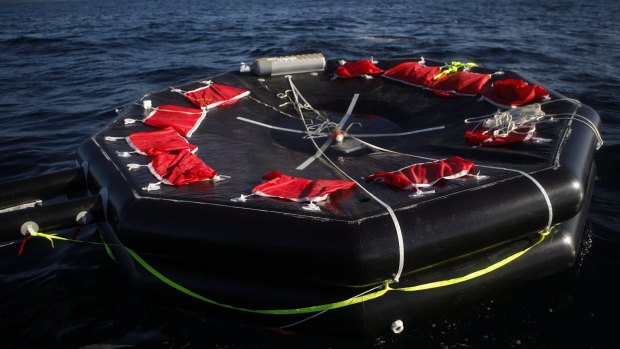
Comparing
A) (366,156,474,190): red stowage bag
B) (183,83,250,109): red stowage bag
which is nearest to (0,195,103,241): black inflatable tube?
(366,156,474,190): red stowage bag

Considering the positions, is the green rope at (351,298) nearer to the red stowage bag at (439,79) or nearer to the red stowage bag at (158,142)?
the red stowage bag at (158,142)

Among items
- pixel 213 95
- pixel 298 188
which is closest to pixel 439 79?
pixel 213 95

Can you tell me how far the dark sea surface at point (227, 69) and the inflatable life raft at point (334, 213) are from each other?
1.01 feet

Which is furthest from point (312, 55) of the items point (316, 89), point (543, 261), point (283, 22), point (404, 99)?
point (283, 22)

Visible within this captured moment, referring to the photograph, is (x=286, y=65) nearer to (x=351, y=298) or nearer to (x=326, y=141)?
(x=326, y=141)

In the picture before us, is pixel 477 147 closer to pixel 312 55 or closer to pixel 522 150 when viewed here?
pixel 522 150

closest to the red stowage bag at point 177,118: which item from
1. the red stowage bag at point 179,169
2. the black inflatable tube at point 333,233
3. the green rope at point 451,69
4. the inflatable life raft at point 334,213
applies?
the inflatable life raft at point 334,213

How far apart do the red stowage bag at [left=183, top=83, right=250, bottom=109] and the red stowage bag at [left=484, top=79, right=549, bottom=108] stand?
10.5 feet

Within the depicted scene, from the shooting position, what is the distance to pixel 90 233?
567cm

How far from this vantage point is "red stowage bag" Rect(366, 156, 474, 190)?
3820mm

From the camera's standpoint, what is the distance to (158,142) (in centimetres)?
482

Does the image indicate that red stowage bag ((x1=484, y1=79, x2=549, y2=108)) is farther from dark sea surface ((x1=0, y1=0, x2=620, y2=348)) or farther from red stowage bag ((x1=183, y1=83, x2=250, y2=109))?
red stowage bag ((x1=183, y1=83, x2=250, y2=109))

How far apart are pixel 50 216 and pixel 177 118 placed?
1985 millimetres

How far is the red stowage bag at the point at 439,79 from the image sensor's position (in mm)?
6281
